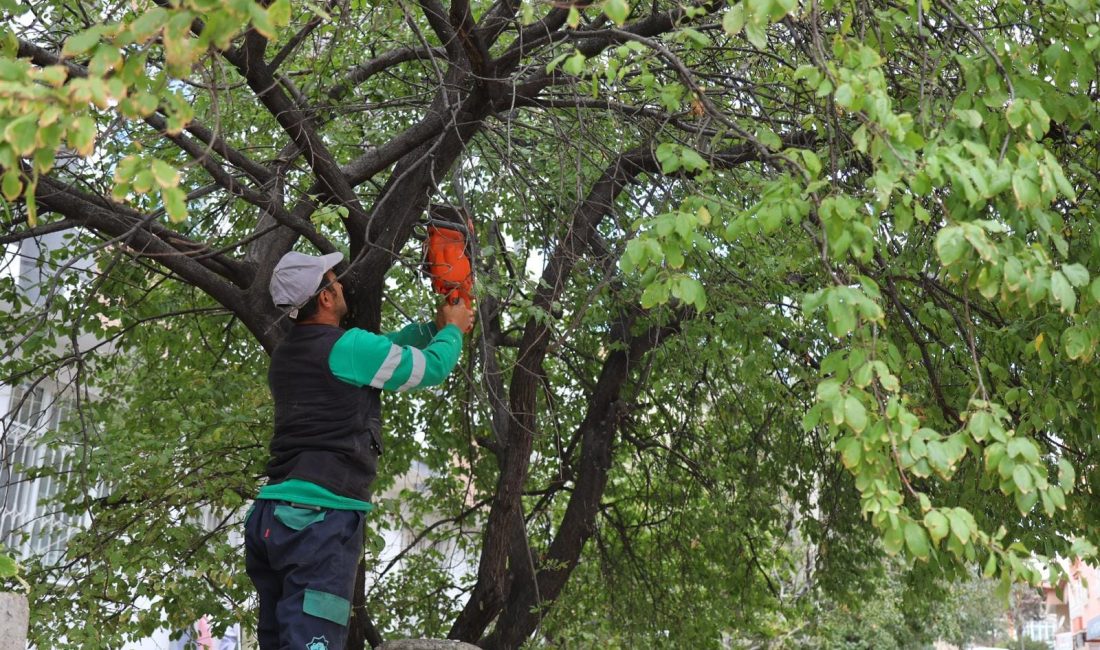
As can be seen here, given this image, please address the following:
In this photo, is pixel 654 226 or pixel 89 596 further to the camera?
pixel 89 596

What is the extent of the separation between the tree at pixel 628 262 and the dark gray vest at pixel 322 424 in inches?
21.0

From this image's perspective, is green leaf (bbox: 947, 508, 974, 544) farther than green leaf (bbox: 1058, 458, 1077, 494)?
No

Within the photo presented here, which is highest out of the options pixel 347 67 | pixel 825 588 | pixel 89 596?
pixel 347 67

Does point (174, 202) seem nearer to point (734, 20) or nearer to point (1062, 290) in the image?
point (734, 20)

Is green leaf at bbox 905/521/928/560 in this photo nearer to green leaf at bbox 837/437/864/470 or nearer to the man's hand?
green leaf at bbox 837/437/864/470

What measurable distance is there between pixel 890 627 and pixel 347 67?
78.8ft

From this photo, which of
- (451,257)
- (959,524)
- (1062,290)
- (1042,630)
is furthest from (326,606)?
(1042,630)

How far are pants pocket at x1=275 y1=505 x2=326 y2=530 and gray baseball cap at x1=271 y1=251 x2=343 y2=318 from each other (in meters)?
0.85

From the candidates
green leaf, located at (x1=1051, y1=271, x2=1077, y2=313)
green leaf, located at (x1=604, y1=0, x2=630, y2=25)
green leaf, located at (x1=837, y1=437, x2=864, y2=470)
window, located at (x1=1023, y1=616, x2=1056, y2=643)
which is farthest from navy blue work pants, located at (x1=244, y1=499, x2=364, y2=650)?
window, located at (x1=1023, y1=616, x2=1056, y2=643)

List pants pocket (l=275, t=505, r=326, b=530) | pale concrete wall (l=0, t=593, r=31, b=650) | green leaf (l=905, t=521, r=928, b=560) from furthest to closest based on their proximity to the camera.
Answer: pants pocket (l=275, t=505, r=326, b=530) → pale concrete wall (l=0, t=593, r=31, b=650) → green leaf (l=905, t=521, r=928, b=560)

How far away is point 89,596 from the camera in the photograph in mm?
6836

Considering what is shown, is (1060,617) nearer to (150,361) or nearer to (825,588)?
(825,588)

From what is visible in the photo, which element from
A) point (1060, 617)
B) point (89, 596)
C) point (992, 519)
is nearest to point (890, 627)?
point (992, 519)

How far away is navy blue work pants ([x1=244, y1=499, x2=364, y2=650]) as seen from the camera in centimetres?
438
